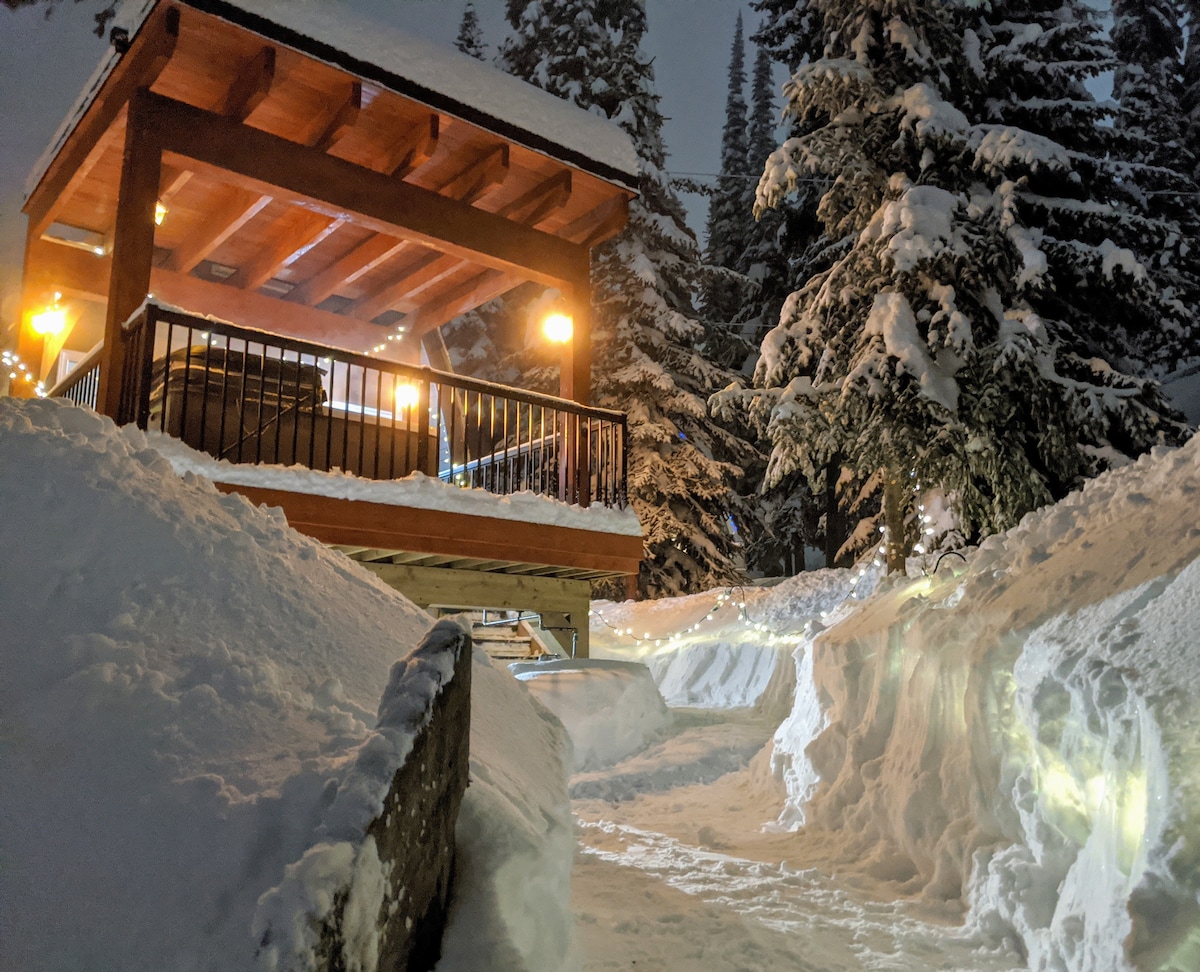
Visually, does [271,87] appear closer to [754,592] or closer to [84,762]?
[84,762]

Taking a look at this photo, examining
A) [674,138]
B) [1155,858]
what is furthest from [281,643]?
[674,138]

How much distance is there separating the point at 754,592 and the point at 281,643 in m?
12.5

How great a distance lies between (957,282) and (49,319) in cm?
1025

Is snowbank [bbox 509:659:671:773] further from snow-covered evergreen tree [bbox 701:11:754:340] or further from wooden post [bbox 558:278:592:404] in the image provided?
snow-covered evergreen tree [bbox 701:11:754:340]

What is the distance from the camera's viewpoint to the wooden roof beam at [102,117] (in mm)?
6621

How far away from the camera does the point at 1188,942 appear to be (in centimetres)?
259

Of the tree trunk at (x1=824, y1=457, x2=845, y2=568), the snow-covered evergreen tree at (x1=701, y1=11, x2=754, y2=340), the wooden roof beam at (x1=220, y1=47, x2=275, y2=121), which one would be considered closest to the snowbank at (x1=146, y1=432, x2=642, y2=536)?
the wooden roof beam at (x1=220, y1=47, x2=275, y2=121)

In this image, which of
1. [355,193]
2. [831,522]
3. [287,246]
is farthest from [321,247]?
[831,522]

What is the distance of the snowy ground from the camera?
1.75m

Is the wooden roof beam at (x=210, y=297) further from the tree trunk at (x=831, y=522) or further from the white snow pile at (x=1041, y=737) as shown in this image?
the tree trunk at (x=831, y=522)

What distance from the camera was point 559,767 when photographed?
3.35 metres

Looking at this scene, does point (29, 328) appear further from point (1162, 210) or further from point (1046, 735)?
point (1162, 210)

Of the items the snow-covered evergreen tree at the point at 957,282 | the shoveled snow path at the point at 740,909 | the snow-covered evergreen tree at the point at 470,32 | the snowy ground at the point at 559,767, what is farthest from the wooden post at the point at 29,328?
the snow-covered evergreen tree at the point at 470,32

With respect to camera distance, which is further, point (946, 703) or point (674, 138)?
point (674, 138)
